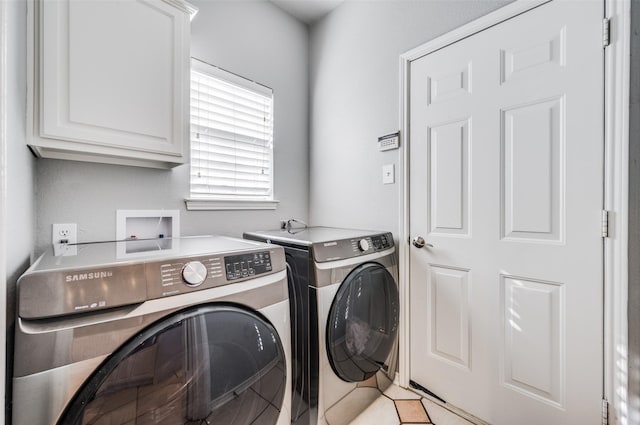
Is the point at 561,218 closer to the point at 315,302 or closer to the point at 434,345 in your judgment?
the point at 434,345

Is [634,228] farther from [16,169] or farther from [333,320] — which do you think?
[16,169]

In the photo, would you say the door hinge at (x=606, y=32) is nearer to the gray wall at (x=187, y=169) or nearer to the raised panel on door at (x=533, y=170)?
the raised panel on door at (x=533, y=170)

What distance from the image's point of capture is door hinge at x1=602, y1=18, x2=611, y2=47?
1101 mm

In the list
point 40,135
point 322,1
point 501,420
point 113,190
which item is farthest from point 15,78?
point 501,420

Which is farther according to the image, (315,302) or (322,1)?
(322,1)

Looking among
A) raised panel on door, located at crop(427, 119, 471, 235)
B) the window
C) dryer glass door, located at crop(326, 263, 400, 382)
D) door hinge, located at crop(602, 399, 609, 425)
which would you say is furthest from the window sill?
door hinge, located at crop(602, 399, 609, 425)

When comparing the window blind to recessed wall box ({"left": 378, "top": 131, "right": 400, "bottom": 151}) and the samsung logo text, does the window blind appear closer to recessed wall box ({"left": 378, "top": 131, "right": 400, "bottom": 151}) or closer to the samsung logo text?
recessed wall box ({"left": 378, "top": 131, "right": 400, "bottom": 151})

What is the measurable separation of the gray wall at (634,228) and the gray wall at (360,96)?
0.68m

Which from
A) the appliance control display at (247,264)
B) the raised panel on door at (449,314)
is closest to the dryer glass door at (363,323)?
the raised panel on door at (449,314)

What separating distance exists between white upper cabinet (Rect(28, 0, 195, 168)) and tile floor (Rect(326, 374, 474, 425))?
60.3 inches

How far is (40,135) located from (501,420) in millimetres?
2414

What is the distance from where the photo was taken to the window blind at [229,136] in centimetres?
182

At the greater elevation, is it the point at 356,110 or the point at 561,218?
the point at 356,110

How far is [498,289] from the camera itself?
1398mm
